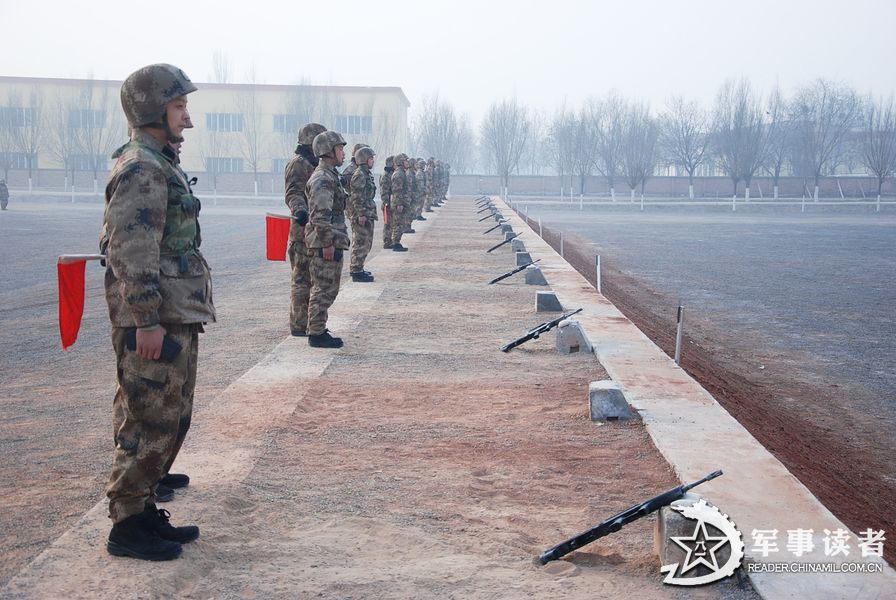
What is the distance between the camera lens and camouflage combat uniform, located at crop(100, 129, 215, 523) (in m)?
3.97

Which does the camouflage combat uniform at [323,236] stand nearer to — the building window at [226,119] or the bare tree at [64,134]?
the bare tree at [64,134]

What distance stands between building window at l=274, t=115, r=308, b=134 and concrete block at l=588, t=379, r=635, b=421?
6891 cm

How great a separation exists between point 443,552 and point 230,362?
5.24m

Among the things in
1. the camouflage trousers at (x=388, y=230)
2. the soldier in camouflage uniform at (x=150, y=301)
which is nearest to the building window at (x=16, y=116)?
the camouflage trousers at (x=388, y=230)

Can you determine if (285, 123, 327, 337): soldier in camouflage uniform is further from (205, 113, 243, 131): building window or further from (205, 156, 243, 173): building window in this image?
(205, 113, 243, 131): building window

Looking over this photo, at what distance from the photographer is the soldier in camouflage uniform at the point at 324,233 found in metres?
9.09

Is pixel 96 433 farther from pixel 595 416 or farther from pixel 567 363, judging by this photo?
pixel 567 363

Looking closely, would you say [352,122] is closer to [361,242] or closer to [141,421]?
[361,242]

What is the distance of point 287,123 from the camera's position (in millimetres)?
74562

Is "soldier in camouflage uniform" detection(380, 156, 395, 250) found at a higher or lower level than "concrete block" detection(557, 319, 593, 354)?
higher

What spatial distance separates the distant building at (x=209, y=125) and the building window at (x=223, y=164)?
0.25 ft

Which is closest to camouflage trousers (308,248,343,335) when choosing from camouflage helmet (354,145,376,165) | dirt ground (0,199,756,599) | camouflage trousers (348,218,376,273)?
dirt ground (0,199,756,599)

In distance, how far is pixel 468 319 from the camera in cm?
1185

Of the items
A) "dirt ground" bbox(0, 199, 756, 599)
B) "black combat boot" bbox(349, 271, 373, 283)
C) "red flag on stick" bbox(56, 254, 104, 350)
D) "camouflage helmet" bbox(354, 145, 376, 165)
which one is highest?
"camouflage helmet" bbox(354, 145, 376, 165)
